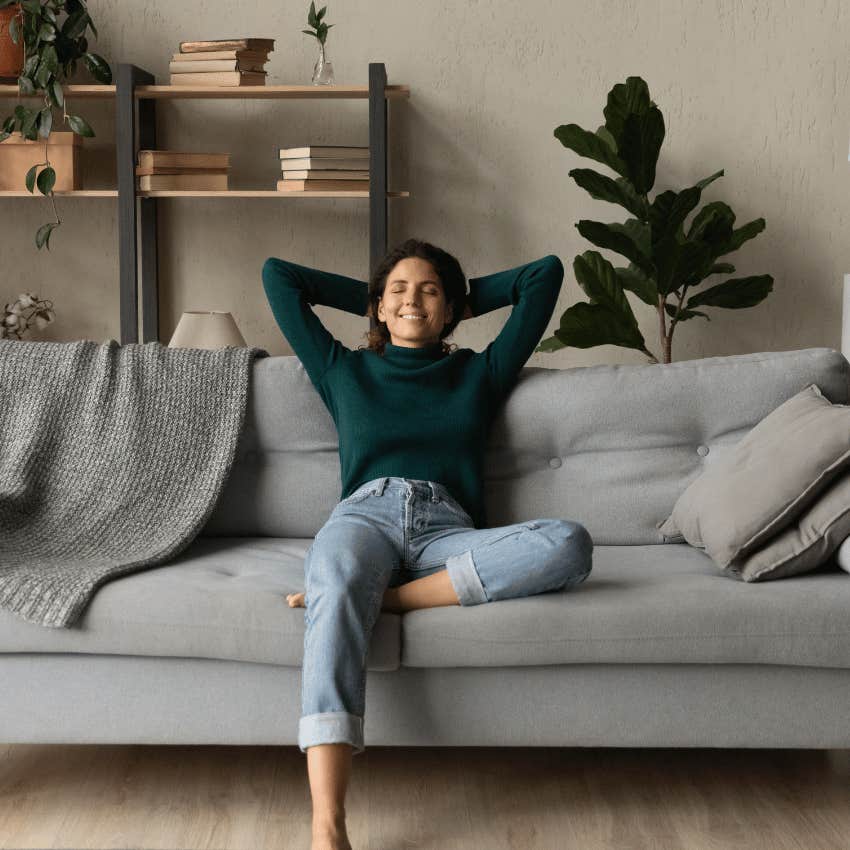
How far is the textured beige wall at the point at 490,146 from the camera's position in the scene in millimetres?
3898

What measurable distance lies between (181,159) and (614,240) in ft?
4.64

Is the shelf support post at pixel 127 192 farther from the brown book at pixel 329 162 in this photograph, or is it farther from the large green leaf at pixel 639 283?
the large green leaf at pixel 639 283

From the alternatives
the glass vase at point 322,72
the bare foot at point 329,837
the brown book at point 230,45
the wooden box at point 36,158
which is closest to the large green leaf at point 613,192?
the glass vase at point 322,72

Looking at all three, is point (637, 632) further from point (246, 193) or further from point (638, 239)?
point (246, 193)

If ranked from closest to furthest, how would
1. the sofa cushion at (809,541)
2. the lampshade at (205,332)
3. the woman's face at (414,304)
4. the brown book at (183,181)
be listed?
1. the sofa cushion at (809,541)
2. the woman's face at (414,304)
3. the lampshade at (205,332)
4. the brown book at (183,181)

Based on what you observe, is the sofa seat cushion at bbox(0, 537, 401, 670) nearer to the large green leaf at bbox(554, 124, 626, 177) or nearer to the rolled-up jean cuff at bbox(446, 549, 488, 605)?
the rolled-up jean cuff at bbox(446, 549, 488, 605)

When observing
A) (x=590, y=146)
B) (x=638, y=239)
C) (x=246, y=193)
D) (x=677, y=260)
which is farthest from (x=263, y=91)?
(x=677, y=260)

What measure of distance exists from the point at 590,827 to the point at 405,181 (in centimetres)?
264

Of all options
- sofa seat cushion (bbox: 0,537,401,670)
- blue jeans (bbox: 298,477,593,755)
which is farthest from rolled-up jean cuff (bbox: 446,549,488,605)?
sofa seat cushion (bbox: 0,537,401,670)

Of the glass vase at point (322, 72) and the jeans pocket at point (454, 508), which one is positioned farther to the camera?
the glass vase at point (322, 72)

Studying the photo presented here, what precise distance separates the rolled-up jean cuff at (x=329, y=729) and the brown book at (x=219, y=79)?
2.49 metres

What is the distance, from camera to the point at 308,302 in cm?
245

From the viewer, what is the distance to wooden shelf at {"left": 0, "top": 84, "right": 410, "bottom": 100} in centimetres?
360

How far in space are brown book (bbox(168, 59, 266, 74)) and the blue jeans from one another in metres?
2.00
